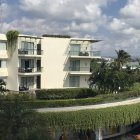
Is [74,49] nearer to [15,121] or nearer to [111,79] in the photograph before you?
[111,79]

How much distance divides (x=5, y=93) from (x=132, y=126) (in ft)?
63.9

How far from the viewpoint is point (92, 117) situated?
4531cm

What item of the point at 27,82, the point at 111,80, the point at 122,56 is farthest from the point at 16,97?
the point at 122,56

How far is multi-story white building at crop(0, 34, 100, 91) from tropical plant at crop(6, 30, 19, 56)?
0.47m

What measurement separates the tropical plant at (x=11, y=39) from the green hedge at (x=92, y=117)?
2171 cm

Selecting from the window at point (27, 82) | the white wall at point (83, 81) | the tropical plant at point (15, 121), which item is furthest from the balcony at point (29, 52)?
the tropical plant at point (15, 121)

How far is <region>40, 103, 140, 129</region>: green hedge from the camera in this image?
4381 cm

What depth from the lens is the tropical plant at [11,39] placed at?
2440 inches

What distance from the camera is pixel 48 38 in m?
66.2

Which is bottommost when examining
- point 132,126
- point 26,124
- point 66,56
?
point 132,126

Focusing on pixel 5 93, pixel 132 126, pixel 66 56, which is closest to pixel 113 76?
pixel 132 126

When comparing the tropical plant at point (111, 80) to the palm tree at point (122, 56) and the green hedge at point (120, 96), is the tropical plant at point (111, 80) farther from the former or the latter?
the palm tree at point (122, 56)

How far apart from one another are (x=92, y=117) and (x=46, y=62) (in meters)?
23.6

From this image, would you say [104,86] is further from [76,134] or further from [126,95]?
[76,134]
